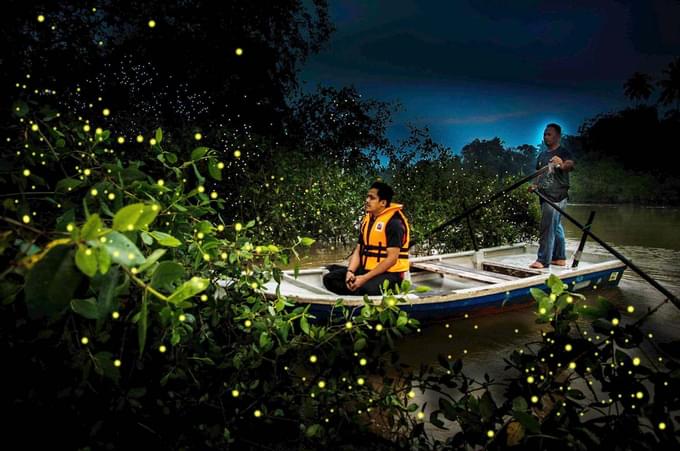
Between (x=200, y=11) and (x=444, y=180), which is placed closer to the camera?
(x=200, y=11)

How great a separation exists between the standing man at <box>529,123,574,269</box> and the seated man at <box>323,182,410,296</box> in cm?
367

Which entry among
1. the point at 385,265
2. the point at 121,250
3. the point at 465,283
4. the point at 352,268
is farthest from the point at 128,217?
the point at 465,283

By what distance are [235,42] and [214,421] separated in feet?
29.0

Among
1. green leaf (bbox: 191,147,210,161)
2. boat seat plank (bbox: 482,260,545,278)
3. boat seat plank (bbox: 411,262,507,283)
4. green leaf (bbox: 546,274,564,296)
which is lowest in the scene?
boat seat plank (bbox: 482,260,545,278)

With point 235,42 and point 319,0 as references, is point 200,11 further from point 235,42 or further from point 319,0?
point 319,0

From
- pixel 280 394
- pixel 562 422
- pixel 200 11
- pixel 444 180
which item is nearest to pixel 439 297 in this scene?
pixel 280 394

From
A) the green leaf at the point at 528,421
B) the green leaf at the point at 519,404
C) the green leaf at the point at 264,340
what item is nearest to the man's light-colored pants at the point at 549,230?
the green leaf at the point at 519,404

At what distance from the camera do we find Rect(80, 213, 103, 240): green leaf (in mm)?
844

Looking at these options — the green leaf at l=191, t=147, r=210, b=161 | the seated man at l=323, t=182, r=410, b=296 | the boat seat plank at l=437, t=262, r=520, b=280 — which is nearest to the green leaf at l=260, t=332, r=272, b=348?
the green leaf at l=191, t=147, r=210, b=161

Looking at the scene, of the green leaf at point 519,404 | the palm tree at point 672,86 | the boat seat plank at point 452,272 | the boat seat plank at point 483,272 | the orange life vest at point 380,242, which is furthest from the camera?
the palm tree at point 672,86

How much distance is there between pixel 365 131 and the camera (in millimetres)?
11312

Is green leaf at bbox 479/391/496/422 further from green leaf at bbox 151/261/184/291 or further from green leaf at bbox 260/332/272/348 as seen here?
green leaf at bbox 151/261/184/291

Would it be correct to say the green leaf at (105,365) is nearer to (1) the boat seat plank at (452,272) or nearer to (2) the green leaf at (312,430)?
(2) the green leaf at (312,430)

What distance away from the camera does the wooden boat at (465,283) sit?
546cm
